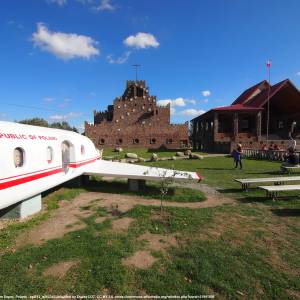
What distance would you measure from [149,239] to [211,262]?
1.71 metres

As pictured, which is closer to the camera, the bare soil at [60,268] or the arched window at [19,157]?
the bare soil at [60,268]

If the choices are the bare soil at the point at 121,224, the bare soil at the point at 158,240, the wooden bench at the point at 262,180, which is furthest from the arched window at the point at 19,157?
the wooden bench at the point at 262,180

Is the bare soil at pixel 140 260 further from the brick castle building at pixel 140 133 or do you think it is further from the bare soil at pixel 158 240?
the brick castle building at pixel 140 133

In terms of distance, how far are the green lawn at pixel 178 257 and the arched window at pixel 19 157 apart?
1.74 metres

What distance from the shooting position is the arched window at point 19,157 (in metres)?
7.20

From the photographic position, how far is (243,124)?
143 feet

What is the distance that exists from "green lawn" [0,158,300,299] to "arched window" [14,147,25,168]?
5.72ft

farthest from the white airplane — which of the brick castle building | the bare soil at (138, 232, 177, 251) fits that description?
the brick castle building

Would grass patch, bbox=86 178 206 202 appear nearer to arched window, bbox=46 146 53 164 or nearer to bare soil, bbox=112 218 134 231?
bare soil, bbox=112 218 134 231

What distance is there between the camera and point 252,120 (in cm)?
4200

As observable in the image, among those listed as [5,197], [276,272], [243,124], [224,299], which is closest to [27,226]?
[5,197]

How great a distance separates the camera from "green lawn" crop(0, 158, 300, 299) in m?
4.33

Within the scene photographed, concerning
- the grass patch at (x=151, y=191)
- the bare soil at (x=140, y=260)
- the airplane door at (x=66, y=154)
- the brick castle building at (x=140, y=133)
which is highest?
the brick castle building at (x=140, y=133)

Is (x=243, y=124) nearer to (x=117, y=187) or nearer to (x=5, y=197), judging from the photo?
(x=117, y=187)
